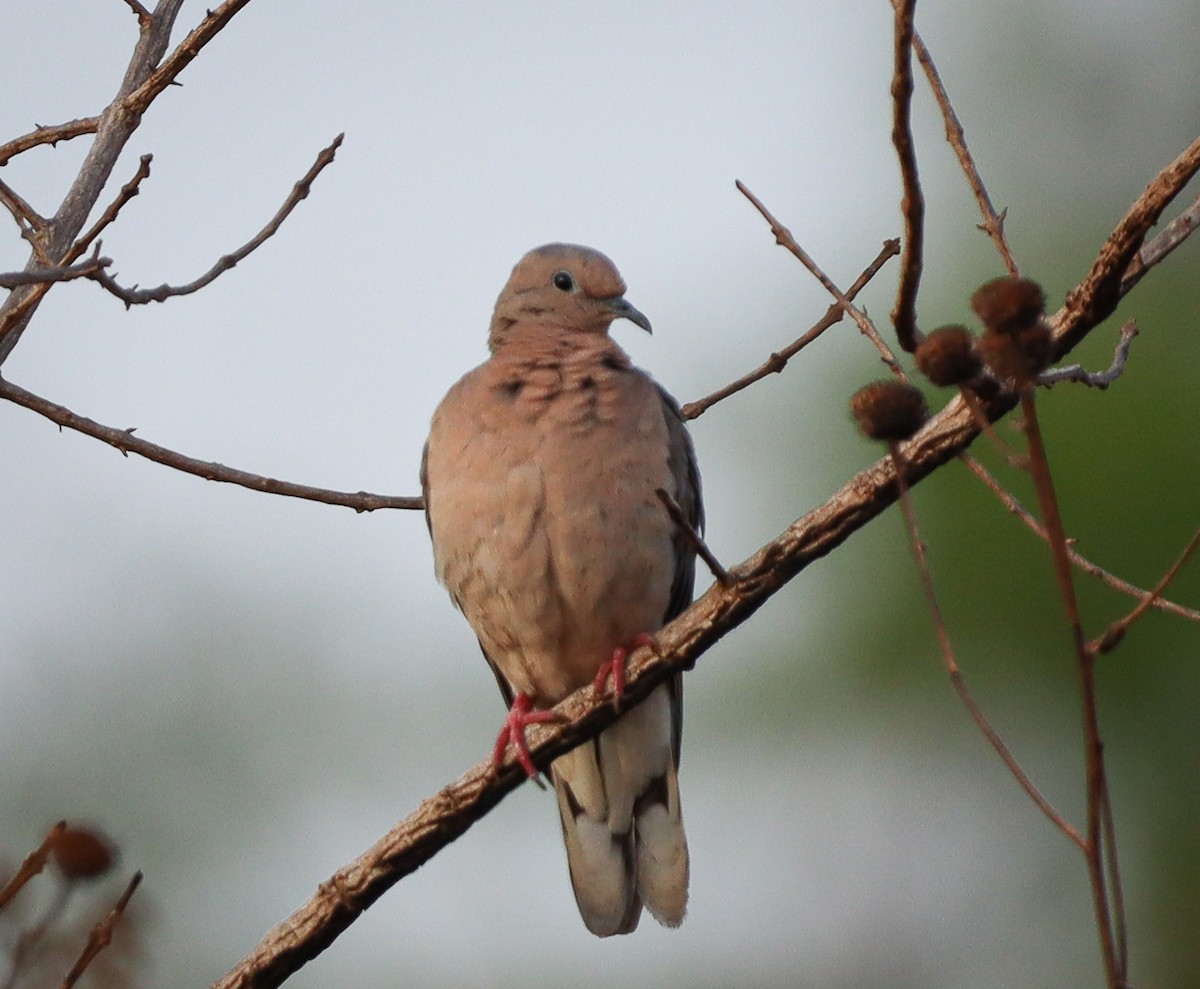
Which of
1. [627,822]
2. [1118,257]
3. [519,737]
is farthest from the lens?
[627,822]

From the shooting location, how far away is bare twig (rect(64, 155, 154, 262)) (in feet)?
9.96

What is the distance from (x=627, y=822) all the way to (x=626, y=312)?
1.49 m

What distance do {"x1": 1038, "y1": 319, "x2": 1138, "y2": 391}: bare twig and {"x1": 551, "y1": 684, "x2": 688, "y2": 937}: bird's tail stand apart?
2125mm

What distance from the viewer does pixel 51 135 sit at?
10.9 ft

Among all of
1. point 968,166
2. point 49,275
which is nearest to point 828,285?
point 968,166

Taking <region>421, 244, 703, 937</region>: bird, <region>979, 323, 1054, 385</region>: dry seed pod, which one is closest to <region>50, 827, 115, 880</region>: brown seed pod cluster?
<region>979, 323, 1054, 385</region>: dry seed pod

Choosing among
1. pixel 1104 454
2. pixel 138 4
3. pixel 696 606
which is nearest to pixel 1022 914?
pixel 1104 454

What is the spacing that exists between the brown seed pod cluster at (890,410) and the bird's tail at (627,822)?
2663 mm

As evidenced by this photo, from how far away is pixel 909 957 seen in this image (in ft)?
32.8

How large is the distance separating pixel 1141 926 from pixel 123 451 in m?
8.24

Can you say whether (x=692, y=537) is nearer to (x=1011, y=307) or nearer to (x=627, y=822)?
(x=1011, y=307)

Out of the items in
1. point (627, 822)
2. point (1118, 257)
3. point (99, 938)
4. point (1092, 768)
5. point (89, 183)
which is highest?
point (89, 183)

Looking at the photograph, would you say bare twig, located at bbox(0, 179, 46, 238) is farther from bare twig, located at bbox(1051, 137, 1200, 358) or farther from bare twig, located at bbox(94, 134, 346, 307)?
bare twig, located at bbox(1051, 137, 1200, 358)

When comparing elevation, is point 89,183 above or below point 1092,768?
above
